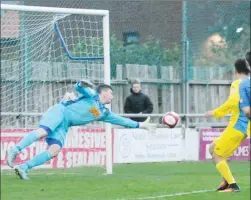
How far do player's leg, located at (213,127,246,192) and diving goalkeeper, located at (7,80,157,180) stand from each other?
5.64ft

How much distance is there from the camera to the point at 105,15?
16750mm

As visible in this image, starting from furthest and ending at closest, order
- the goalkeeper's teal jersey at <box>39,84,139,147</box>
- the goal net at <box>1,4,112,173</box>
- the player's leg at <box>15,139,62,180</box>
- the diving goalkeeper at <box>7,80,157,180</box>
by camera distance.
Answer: the goal net at <box>1,4,112,173</box> → the goalkeeper's teal jersey at <box>39,84,139,147</box> → the diving goalkeeper at <box>7,80,157,180</box> → the player's leg at <box>15,139,62,180</box>

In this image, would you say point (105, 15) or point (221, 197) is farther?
point (105, 15)

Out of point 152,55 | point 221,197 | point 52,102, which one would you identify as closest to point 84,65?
point 52,102

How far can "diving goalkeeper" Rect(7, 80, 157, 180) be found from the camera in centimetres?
1359

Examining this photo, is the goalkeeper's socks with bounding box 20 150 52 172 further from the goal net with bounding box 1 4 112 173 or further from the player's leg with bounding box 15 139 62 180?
the goal net with bounding box 1 4 112 173

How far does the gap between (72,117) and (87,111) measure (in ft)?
0.85

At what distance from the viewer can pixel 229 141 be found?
12.5 m

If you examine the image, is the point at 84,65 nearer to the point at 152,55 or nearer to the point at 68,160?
the point at 68,160

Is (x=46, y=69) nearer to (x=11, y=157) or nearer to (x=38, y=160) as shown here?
(x=38, y=160)

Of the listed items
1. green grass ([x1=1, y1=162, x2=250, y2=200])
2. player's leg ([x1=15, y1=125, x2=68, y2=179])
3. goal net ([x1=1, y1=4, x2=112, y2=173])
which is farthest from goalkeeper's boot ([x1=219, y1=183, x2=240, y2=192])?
goal net ([x1=1, y1=4, x2=112, y2=173])

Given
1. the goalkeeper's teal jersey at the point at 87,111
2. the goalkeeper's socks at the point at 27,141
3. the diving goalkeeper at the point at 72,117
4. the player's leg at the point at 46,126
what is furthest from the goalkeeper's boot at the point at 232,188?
→ the goalkeeper's socks at the point at 27,141

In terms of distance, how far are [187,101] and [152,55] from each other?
1685 millimetres

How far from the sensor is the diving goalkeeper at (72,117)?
13.6 metres
